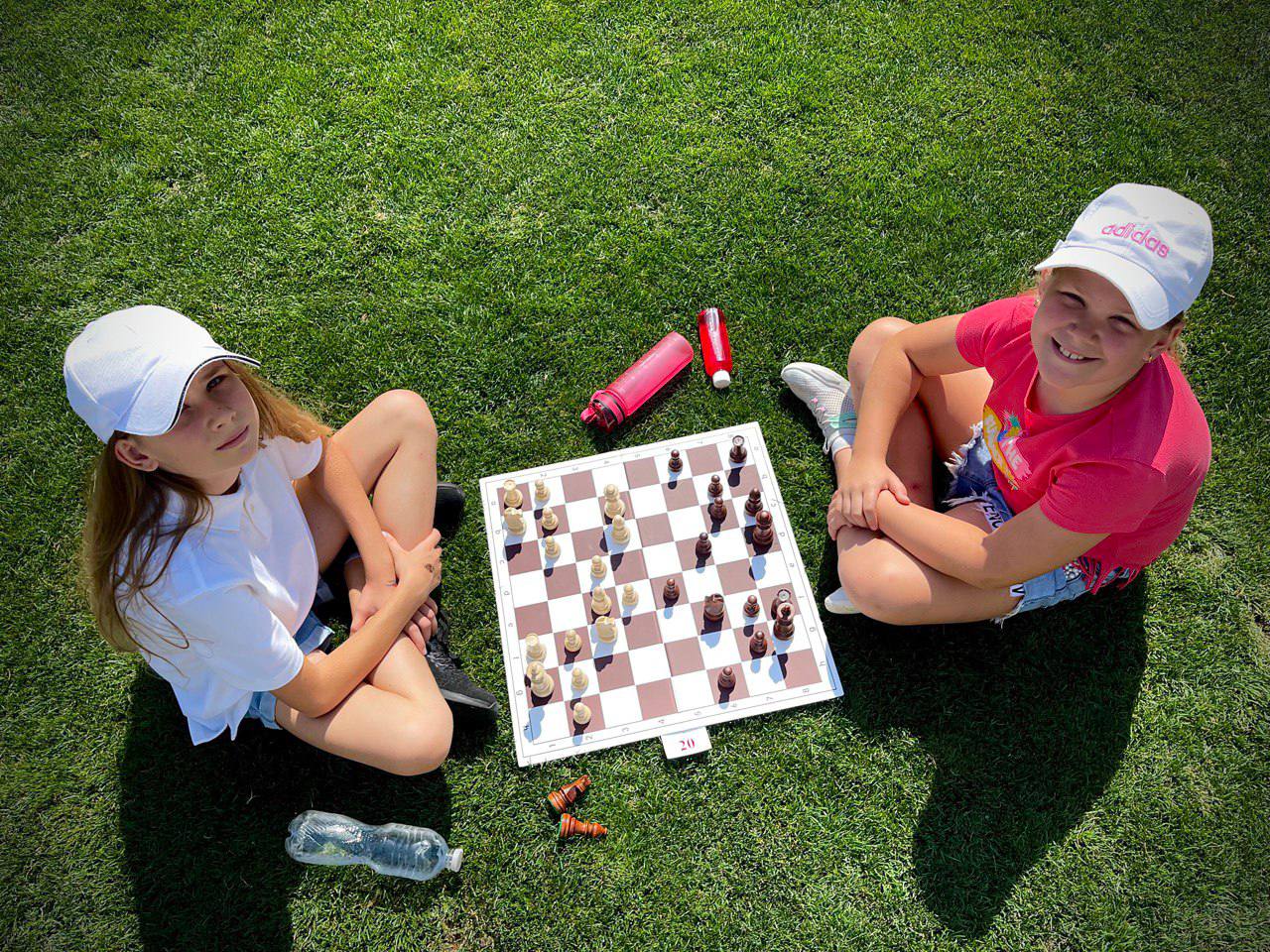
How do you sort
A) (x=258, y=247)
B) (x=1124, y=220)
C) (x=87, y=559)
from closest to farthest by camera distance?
(x=1124, y=220)
(x=87, y=559)
(x=258, y=247)

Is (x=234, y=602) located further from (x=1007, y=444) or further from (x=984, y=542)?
(x=1007, y=444)

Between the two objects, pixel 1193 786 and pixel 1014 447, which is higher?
pixel 1014 447

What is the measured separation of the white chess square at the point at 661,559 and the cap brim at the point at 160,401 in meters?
1.38

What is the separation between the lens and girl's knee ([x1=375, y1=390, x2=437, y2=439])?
252 cm

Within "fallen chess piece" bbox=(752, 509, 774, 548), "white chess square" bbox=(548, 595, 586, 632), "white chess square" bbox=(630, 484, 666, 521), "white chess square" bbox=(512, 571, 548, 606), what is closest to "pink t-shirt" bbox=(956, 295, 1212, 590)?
"fallen chess piece" bbox=(752, 509, 774, 548)

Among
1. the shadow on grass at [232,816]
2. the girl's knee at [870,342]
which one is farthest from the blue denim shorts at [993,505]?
the shadow on grass at [232,816]

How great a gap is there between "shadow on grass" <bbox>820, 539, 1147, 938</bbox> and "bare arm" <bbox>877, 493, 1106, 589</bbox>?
1.23ft

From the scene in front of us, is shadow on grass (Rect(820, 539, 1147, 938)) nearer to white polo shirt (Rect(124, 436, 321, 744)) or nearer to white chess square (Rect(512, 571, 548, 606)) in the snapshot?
white chess square (Rect(512, 571, 548, 606))

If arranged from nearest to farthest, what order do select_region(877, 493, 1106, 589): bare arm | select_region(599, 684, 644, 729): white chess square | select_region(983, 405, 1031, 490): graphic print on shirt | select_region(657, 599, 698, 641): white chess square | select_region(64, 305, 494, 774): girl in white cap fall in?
1. select_region(64, 305, 494, 774): girl in white cap
2. select_region(877, 493, 1106, 589): bare arm
3. select_region(983, 405, 1031, 490): graphic print on shirt
4. select_region(599, 684, 644, 729): white chess square
5. select_region(657, 599, 698, 641): white chess square

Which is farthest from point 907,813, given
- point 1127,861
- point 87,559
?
point 87,559

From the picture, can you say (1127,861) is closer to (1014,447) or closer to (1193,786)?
(1193,786)

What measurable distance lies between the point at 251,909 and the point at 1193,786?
2630 mm

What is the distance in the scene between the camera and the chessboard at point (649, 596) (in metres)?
2.41

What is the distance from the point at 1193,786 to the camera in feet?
7.62
